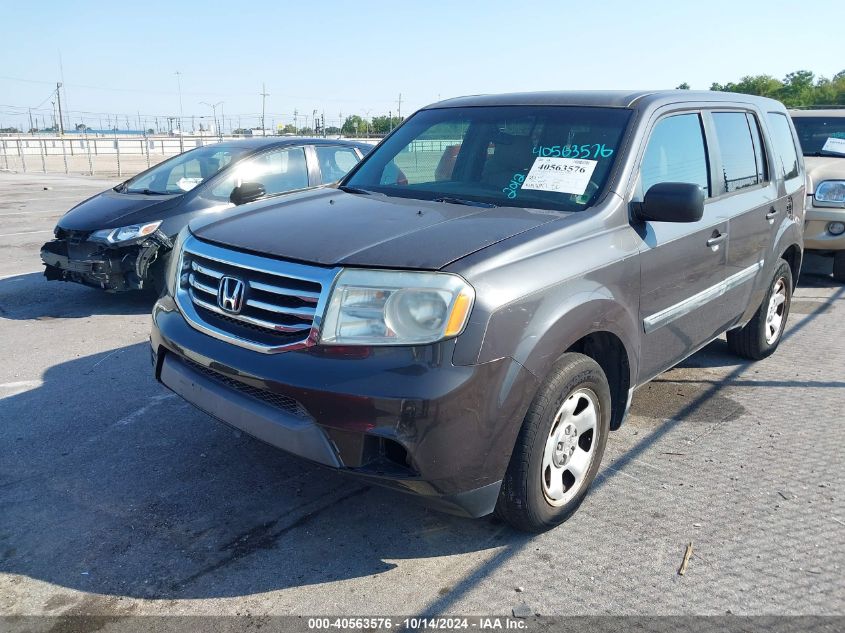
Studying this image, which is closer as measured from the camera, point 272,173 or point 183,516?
point 183,516

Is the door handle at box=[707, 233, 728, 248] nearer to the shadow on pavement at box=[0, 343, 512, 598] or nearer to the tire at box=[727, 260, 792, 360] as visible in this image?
the tire at box=[727, 260, 792, 360]

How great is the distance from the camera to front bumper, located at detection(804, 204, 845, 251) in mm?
8164

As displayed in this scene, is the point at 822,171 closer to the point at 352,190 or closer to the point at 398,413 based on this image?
the point at 352,190

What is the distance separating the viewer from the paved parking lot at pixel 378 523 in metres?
2.75

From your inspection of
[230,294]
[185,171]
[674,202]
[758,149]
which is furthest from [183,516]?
[185,171]

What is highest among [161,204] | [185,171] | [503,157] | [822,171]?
[503,157]

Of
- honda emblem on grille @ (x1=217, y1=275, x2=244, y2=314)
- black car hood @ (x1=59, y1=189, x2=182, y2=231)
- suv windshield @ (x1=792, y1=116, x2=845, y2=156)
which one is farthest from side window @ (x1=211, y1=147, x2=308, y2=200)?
suv windshield @ (x1=792, y1=116, x2=845, y2=156)

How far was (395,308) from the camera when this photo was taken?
2.64 m

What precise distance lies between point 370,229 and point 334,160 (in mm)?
5348

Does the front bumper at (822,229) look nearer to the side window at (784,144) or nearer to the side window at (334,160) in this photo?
the side window at (784,144)

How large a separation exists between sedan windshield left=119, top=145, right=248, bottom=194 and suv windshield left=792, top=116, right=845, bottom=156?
7318 mm

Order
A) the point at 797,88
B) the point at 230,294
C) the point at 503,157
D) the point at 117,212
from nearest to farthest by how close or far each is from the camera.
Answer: the point at 230,294 → the point at 503,157 → the point at 117,212 → the point at 797,88

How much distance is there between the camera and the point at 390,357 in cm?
258

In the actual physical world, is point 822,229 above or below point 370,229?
below
